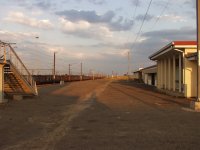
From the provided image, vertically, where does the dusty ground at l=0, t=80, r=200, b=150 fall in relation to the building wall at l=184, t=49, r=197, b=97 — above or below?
below

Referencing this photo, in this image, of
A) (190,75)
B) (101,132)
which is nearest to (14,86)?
(190,75)

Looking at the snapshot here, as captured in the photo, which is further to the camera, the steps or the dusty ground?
the steps

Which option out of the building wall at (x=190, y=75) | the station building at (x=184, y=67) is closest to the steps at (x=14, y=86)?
the station building at (x=184, y=67)

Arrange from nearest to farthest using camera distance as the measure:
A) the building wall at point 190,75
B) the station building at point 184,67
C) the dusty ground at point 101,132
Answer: the dusty ground at point 101,132 → the station building at point 184,67 → the building wall at point 190,75

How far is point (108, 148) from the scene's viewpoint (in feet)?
30.1

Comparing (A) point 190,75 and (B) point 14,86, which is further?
(A) point 190,75

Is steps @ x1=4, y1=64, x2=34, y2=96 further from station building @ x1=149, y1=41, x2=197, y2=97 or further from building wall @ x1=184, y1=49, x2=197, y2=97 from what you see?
building wall @ x1=184, y1=49, x2=197, y2=97

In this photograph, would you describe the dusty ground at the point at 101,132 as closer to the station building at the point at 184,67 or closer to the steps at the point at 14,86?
the steps at the point at 14,86

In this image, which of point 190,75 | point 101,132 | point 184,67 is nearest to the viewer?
point 101,132

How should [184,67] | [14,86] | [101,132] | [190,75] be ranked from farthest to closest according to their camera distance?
[190,75] < [184,67] < [14,86] < [101,132]

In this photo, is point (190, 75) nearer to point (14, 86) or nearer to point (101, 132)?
point (14, 86)

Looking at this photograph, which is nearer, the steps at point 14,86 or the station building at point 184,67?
the steps at point 14,86

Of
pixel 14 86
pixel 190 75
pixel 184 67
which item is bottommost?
pixel 14 86

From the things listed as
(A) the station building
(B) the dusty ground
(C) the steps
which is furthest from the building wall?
(B) the dusty ground
